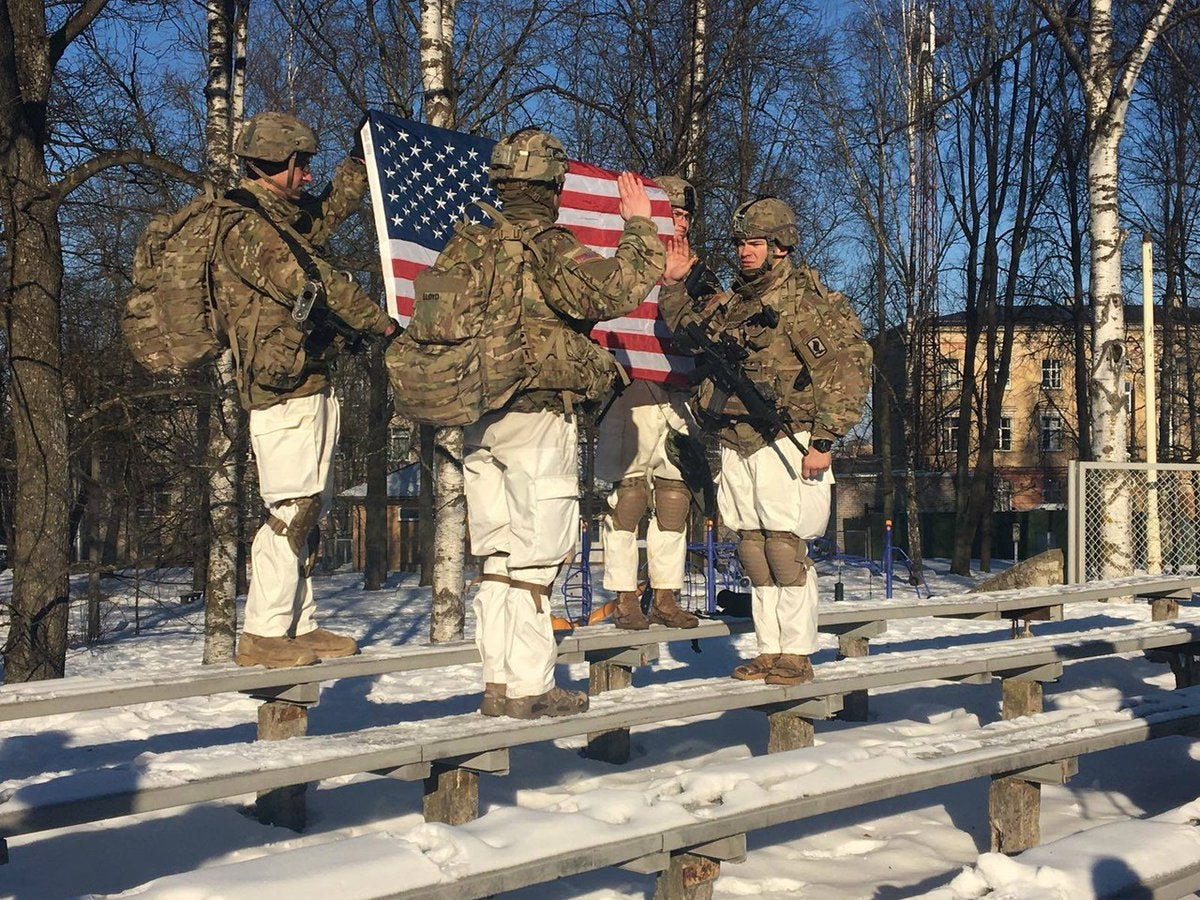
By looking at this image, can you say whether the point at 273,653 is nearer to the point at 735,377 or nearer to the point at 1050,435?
the point at 735,377

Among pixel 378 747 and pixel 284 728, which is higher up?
pixel 378 747

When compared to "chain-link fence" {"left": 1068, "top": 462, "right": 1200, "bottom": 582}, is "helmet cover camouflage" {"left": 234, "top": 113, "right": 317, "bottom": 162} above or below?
above

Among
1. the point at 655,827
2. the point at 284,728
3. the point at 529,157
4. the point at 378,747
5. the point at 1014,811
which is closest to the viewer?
the point at 655,827

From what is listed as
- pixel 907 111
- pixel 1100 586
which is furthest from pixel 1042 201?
pixel 1100 586

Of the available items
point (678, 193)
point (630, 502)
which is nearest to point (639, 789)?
point (630, 502)

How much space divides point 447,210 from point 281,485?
8.30 feet

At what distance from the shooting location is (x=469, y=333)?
4.99 metres

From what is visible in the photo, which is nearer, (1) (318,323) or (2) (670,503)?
(1) (318,323)

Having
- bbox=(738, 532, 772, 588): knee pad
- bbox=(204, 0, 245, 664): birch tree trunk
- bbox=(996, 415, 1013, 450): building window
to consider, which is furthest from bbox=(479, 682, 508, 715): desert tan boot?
bbox=(996, 415, 1013, 450): building window

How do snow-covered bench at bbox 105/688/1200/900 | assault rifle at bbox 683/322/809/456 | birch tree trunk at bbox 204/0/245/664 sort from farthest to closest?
birch tree trunk at bbox 204/0/245/664 → assault rifle at bbox 683/322/809/456 → snow-covered bench at bbox 105/688/1200/900

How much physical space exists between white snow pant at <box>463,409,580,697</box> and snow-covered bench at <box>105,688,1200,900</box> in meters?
0.77

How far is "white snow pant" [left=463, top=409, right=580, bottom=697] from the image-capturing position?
16.6 ft

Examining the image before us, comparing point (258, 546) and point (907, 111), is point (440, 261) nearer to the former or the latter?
point (258, 546)

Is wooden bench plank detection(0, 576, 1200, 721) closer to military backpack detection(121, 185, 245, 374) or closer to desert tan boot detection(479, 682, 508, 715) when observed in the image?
desert tan boot detection(479, 682, 508, 715)
